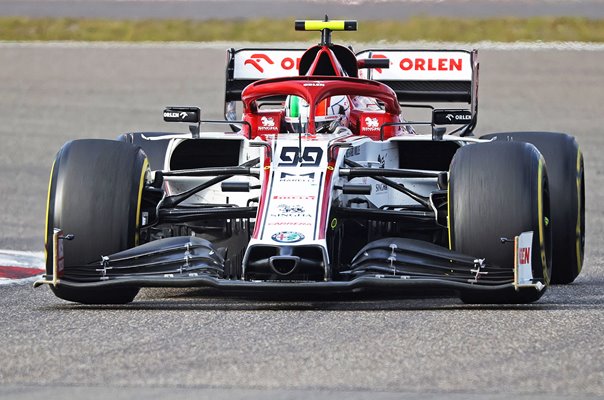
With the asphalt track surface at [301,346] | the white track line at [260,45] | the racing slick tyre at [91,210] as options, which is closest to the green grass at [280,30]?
the white track line at [260,45]

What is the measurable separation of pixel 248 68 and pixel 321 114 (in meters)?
1.97

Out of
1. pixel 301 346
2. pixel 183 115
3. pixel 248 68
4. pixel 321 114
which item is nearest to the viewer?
pixel 301 346

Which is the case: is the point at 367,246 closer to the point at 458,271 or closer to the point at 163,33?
the point at 458,271

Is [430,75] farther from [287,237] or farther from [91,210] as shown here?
[91,210]

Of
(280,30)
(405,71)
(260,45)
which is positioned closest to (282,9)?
(280,30)

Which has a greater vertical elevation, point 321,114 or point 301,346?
point 321,114

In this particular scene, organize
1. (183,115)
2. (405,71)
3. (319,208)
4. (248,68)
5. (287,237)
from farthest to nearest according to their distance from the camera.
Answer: (405,71), (248,68), (183,115), (319,208), (287,237)

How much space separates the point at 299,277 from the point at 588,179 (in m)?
10.7

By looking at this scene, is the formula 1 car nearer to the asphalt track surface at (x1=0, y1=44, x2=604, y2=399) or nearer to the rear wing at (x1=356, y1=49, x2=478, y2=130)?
the asphalt track surface at (x1=0, y1=44, x2=604, y2=399)

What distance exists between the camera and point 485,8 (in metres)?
36.8

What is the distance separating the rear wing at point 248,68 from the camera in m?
12.9

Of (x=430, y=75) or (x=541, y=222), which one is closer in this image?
(x=541, y=222)

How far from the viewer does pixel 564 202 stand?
1104cm

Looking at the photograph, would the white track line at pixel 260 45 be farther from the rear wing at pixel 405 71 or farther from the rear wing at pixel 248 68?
the rear wing at pixel 248 68
